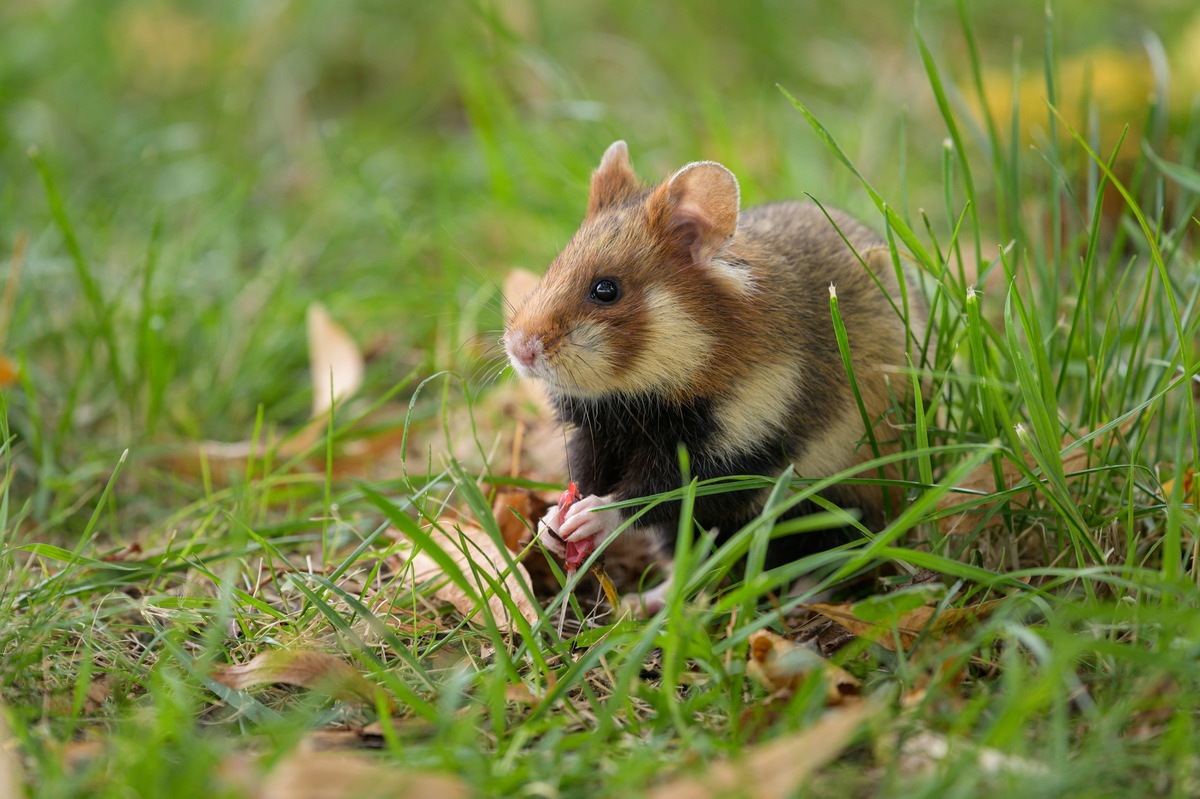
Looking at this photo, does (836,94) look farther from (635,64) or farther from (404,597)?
(404,597)

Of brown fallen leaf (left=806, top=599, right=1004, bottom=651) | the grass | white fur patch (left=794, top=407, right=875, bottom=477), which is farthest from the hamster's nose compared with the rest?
brown fallen leaf (left=806, top=599, right=1004, bottom=651)

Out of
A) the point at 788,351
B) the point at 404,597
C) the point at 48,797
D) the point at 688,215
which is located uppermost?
the point at 688,215

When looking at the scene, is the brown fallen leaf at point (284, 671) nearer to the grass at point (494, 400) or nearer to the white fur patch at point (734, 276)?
the grass at point (494, 400)

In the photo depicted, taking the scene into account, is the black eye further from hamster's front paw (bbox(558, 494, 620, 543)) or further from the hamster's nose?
hamster's front paw (bbox(558, 494, 620, 543))

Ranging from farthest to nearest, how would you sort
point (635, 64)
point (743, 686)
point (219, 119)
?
1. point (635, 64)
2. point (219, 119)
3. point (743, 686)

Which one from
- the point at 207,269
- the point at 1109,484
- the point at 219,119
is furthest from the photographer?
the point at 219,119

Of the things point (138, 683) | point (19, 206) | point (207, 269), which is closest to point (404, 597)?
point (138, 683)

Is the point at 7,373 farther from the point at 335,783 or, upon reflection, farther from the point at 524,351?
the point at 335,783
